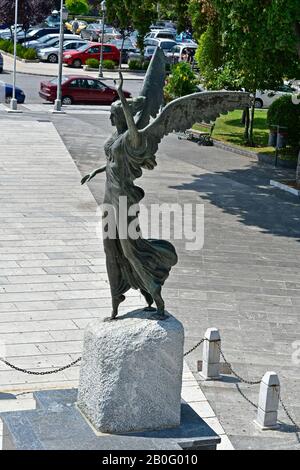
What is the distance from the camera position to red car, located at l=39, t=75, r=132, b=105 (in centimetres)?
3784

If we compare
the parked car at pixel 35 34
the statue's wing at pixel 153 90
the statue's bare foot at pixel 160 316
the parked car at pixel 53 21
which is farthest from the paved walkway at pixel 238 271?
the parked car at pixel 53 21

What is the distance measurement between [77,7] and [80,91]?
127 ft

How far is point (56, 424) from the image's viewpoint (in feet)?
31.3

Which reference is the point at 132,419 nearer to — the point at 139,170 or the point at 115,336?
the point at 115,336

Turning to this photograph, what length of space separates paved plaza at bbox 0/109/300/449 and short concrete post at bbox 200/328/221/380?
152 millimetres

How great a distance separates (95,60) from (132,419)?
140 feet

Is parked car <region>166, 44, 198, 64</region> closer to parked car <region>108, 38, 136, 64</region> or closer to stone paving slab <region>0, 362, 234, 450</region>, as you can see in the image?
parked car <region>108, 38, 136, 64</region>

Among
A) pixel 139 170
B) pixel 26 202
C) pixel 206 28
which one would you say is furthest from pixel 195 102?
pixel 206 28

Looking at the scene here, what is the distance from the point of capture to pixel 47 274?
54.1 feet

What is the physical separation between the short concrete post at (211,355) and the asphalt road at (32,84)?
89.1 feet

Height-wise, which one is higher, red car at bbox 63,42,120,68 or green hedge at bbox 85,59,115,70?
red car at bbox 63,42,120,68

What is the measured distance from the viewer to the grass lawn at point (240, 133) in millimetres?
29719

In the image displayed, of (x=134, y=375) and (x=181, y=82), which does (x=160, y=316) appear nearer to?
(x=134, y=375)

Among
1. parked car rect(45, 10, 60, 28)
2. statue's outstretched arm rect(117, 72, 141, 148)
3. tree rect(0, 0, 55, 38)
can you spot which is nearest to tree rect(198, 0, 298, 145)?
statue's outstretched arm rect(117, 72, 141, 148)
